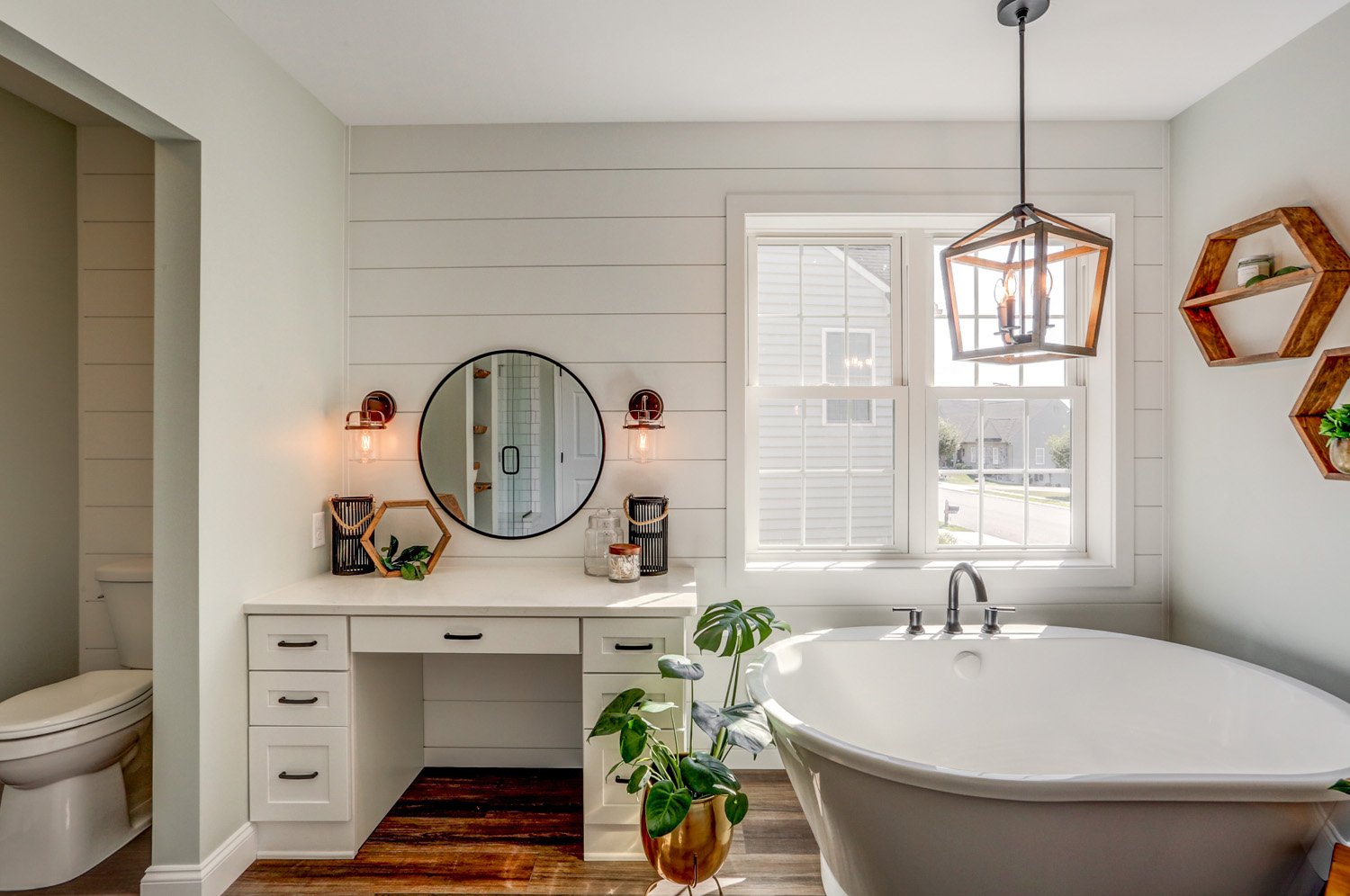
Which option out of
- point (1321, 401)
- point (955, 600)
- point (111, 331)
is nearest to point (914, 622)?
point (955, 600)

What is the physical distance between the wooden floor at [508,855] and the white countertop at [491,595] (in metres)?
0.74

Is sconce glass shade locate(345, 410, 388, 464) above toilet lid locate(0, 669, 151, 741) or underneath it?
above

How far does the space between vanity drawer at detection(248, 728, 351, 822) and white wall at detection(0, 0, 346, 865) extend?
5cm

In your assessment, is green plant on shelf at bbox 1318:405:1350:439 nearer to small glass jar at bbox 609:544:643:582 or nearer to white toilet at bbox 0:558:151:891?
small glass jar at bbox 609:544:643:582

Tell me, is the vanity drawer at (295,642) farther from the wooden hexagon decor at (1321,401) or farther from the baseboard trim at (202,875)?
the wooden hexagon decor at (1321,401)

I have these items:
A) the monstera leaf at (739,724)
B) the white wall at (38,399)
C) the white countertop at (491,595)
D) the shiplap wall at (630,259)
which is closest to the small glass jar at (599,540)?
the white countertop at (491,595)

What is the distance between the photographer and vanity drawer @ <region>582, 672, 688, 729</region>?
1993mm

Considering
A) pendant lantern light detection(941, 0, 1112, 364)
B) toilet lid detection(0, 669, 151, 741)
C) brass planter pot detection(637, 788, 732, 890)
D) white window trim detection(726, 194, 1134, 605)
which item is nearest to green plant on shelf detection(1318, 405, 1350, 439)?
pendant lantern light detection(941, 0, 1112, 364)

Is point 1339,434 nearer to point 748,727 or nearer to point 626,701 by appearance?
point 748,727

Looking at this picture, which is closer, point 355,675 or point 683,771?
point 683,771

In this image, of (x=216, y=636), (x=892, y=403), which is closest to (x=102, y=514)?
(x=216, y=636)

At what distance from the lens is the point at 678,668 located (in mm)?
1833

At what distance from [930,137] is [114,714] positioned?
10.6 feet

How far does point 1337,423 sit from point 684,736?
1881 mm
